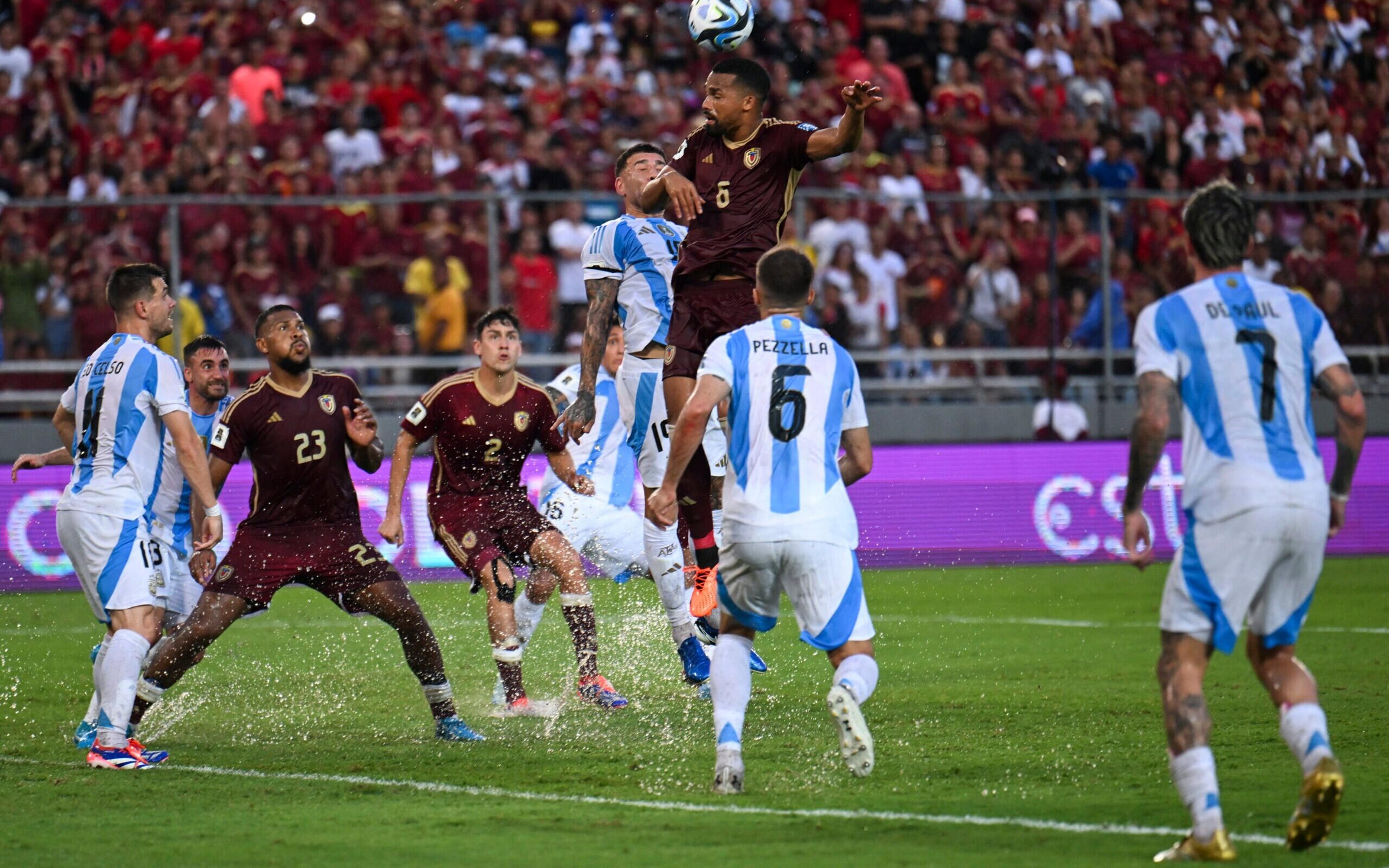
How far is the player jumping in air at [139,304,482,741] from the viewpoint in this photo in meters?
8.45

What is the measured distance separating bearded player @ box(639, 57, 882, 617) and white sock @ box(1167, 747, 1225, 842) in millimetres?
3404

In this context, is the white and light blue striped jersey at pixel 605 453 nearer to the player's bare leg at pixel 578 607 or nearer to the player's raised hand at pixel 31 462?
the player's bare leg at pixel 578 607

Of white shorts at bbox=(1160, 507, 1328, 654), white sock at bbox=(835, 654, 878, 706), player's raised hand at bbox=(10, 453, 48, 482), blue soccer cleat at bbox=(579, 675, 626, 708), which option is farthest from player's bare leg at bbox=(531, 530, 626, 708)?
white shorts at bbox=(1160, 507, 1328, 654)

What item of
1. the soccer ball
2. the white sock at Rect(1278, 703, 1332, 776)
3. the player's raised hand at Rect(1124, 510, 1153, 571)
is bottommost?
the white sock at Rect(1278, 703, 1332, 776)

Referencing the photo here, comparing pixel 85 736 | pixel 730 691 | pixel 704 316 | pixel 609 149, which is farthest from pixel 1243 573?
pixel 609 149

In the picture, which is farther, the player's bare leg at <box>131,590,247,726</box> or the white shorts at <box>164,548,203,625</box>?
the white shorts at <box>164,548,203,625</box>

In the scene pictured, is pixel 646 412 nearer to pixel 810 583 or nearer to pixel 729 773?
pixel 810 583

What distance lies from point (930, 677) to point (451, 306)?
7.12m

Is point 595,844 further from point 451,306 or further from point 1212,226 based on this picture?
point 451,306

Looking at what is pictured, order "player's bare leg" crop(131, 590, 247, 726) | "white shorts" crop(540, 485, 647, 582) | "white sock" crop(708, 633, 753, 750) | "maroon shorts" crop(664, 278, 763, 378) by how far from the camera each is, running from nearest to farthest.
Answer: "white sock" crop(708, 633, 753, 750) → "player's bare leg" crop(131, 590, 247, 726) → "maroon shorts" crop(664, 278, 763, 378) → "white shorts" crop(540, 485, 647, 582)

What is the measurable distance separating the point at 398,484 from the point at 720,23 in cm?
292

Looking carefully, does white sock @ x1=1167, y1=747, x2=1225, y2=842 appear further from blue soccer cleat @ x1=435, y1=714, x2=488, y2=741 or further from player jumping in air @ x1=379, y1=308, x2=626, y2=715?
player jumping in air @ x1=379, y1=308, x2=626, y2=715

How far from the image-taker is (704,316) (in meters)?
9.10

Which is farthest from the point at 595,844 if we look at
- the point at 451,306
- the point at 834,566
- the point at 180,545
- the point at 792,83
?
the point at 792,83
